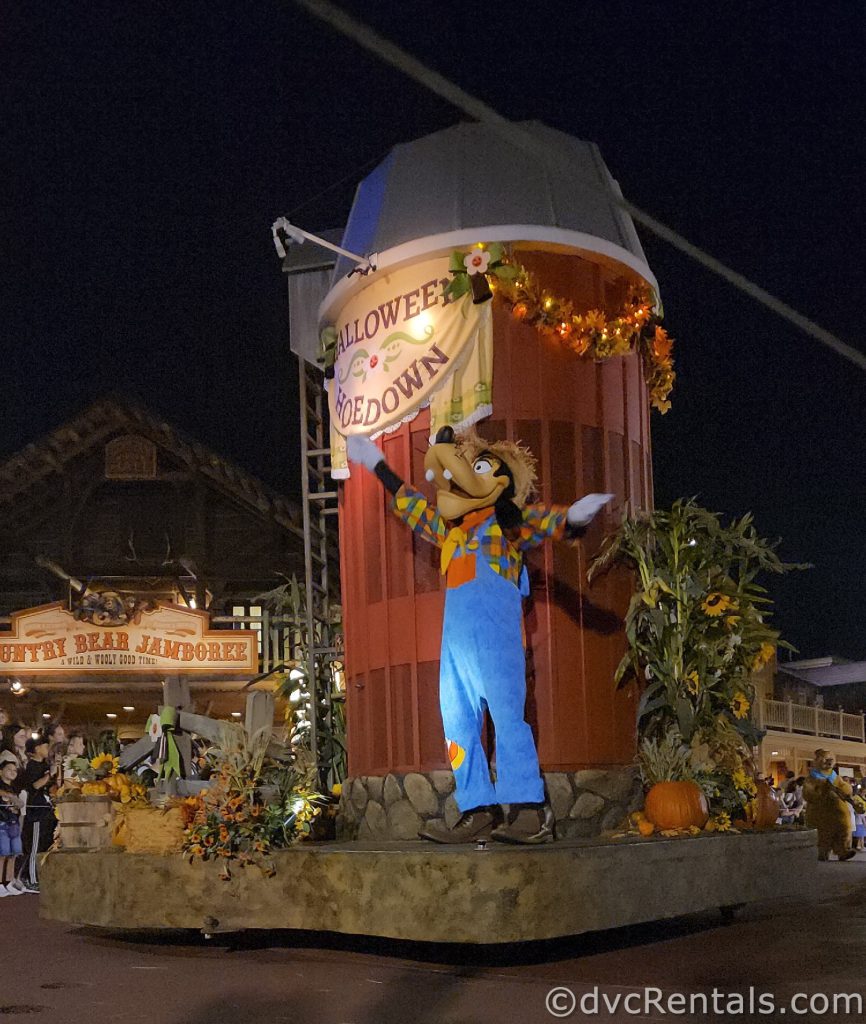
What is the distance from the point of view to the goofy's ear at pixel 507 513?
31.3 feet

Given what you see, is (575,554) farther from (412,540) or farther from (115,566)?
(115,566)

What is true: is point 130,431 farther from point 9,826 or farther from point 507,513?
point 507,513

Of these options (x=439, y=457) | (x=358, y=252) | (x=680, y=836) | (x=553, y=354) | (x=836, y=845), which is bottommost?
(x=836, y=845)

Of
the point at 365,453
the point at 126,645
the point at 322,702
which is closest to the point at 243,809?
the point at 365,453

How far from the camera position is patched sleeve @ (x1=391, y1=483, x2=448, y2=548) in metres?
9.62

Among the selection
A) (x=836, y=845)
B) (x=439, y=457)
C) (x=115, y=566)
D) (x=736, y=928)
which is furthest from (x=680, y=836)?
(x=115, y=566)

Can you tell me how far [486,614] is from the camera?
9.32 m

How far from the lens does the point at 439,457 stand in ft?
31.3

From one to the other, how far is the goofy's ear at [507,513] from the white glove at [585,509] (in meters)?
0.41

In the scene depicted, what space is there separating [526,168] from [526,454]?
2.89 m

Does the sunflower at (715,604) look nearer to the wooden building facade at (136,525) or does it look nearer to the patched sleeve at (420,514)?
the patched sleeve at (420,514)

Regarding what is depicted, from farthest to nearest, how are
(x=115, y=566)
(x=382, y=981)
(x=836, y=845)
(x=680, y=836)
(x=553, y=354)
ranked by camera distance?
A: (x=115, y=566) → (x=836, y=845) → (x=553, y=354) → (x=680, y=836) → (x=382, y=981)

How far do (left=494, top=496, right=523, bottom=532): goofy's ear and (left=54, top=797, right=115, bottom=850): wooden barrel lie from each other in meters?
3.80

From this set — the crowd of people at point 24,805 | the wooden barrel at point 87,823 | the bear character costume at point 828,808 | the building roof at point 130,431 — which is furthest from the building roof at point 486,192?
the building roof at point 130,431
